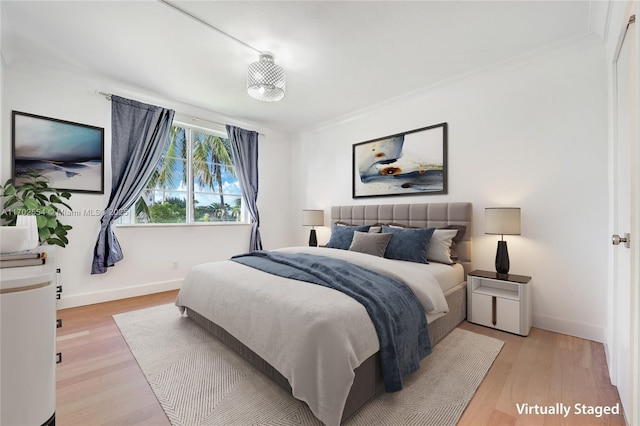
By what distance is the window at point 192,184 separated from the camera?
385cm

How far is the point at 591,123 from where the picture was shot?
2.42 metres

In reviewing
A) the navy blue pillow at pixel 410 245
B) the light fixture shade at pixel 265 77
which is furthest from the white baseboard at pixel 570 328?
the light fixture shade at pixel 265 77

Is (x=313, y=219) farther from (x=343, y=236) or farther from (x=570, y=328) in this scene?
(x=570, y=328)

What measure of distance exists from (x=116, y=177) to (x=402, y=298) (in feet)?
11.4

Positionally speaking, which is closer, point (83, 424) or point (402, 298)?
point (83, 424)

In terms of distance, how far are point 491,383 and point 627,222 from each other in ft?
3.97

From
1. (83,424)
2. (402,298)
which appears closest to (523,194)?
(402,298)

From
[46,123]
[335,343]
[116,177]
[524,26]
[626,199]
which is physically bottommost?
[335,343]

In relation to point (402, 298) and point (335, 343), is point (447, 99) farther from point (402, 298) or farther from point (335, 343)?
point (335, 343)

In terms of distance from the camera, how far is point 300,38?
248 centimetres

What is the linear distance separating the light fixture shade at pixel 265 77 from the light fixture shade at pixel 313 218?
7.22ft

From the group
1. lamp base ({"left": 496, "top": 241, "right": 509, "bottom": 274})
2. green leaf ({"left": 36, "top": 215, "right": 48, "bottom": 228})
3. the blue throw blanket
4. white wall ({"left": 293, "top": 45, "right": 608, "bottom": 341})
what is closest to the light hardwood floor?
the blue throw blanket

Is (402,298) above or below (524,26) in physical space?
below

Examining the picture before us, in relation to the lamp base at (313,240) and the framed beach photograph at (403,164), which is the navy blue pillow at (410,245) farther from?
the lamp base at (313,240)
